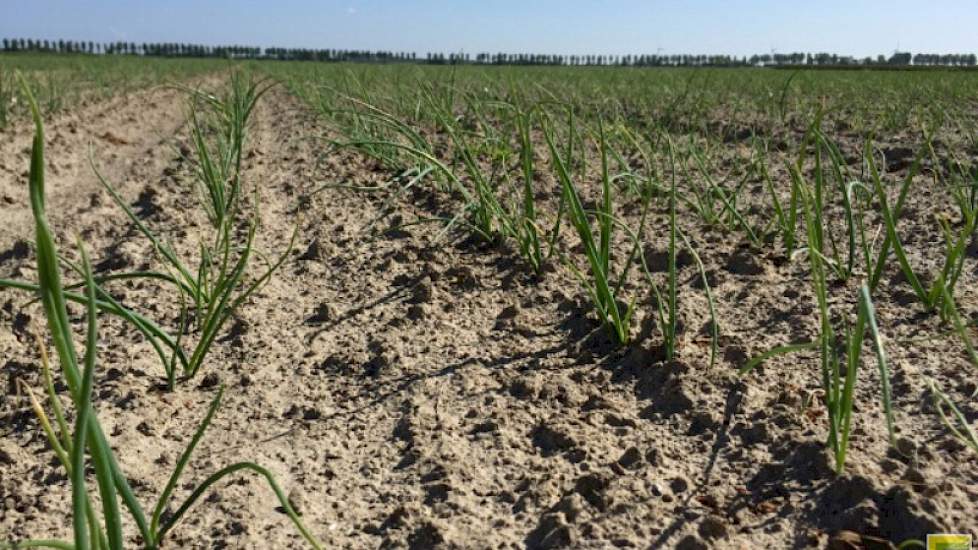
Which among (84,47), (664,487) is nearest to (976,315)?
(664,487)

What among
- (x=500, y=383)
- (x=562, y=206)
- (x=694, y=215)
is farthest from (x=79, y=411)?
(x=694, y=215)

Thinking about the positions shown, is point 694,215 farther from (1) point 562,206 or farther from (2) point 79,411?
(2) point 79,411

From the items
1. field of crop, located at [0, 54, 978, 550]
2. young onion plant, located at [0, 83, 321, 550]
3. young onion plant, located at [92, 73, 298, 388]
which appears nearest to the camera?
young onion plant, located at [0, 83, 321, 550]

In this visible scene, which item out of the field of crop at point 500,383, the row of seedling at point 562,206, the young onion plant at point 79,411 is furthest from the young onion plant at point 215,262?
the young onion plant at point 79,411

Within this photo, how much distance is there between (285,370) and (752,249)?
1.32 meters

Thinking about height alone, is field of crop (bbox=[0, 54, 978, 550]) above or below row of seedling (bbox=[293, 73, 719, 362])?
below

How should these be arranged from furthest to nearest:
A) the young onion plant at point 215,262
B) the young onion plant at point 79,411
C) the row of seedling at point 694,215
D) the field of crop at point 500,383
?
the young onion plant at point 215,262 → the row of seedling at point 694,215 → the field of crop at point 500,383 → the young onion plant at point 79,411

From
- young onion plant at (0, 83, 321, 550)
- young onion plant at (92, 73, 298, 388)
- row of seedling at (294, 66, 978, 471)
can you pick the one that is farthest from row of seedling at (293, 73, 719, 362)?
young onion plant at (0, 83, 321, 550)

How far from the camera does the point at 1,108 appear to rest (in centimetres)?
496

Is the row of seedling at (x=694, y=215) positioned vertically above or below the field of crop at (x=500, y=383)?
above

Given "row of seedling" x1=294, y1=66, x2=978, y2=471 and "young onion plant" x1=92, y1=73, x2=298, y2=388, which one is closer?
"row of seedling" x1=294, y1=66, x2=978, y2=471

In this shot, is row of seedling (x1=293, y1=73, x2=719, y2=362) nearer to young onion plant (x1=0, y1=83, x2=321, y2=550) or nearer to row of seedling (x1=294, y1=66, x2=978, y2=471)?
row of seedling (x1=294, y1=66, x2=978, y2=471)

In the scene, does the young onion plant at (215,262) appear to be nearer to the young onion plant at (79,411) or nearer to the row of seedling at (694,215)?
the row of seedling at (694,215)

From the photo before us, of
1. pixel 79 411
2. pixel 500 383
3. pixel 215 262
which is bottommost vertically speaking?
pixel 500 383
